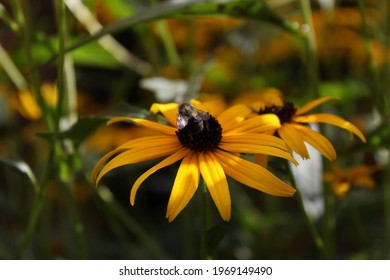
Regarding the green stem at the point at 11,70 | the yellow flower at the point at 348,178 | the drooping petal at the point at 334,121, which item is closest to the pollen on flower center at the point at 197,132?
the drooping petal at the point at 334,121

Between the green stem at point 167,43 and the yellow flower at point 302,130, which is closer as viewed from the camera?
the yellow flower at point 302,130

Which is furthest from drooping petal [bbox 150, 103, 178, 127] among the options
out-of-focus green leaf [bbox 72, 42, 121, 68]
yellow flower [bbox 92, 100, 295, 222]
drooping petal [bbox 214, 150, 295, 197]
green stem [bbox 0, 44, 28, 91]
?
out-of-focus green leaf [bbox 72, 42, 121, 68]

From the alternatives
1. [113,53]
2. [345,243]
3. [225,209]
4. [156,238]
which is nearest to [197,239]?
[156,238]

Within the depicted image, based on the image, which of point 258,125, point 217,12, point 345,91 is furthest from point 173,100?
point 345,91

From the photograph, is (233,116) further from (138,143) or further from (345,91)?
(345,91)

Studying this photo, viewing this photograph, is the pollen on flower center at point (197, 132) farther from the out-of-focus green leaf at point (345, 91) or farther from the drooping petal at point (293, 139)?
the out-of-focus green leaf at point (345, 91)

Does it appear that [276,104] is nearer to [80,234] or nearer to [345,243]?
[80,234]

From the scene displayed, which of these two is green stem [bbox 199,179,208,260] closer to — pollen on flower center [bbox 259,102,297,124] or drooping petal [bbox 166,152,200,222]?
drooping petal [bbox 166,152,200,222]
